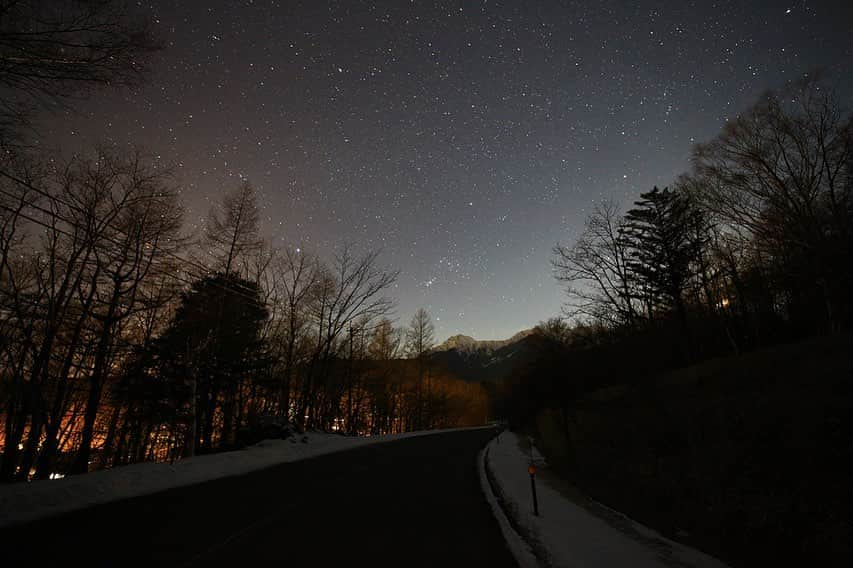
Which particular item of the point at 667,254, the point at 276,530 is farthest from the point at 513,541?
the point at 667,254

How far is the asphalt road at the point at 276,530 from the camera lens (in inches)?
180

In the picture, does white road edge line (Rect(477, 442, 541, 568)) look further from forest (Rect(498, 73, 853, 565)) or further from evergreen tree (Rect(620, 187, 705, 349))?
evergreen tree (Rect(620, 187, 705, 349))

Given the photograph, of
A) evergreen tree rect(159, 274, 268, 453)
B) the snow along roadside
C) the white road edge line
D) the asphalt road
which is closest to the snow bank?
the white road edge line

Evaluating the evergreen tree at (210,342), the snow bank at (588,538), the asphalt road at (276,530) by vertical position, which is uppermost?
the evergreen tree at (210,342)

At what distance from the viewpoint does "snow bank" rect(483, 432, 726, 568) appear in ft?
16.1

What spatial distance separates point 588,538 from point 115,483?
1053 cm

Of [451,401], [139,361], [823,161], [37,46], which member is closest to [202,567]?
[37,46]

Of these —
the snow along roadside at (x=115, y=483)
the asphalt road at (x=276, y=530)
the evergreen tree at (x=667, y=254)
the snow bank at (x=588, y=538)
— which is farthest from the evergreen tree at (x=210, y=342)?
the evergreen tree at (x=667, y=254)

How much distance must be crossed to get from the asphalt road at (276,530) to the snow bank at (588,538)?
63cm

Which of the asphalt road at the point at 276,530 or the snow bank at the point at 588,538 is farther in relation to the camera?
the snow bank at the point at 588,538

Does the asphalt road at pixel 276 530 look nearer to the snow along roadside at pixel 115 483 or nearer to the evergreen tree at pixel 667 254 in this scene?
the snow along roadside at pixel 115 483

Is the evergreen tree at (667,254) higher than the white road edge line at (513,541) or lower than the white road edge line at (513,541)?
higher

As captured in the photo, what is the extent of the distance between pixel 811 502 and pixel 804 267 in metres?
16.1

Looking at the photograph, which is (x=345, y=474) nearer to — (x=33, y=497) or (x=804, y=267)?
(x=33, y=497)
